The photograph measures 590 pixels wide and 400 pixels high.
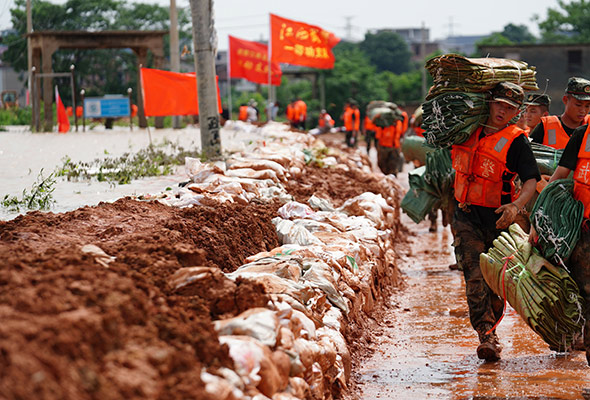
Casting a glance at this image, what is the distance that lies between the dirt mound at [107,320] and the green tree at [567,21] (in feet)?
173

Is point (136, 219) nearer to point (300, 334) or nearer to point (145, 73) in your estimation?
point (300, 334)

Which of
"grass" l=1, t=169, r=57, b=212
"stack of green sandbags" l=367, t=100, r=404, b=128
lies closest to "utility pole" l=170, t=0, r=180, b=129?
"stack of green sandbags" l=367, t=100, r=404, b=128

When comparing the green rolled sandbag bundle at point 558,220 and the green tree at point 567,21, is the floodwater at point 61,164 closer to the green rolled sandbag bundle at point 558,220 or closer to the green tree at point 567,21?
the green rolled sandbag bundle at point 558,220

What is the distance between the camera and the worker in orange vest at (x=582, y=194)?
4.80 m

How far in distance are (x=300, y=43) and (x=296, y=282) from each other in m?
20.0

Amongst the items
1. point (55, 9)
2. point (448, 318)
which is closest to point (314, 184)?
point (448, 318)

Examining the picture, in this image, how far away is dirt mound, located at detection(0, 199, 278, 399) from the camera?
257 cm

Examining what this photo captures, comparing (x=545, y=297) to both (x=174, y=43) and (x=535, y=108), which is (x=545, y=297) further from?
(x=174, y=43)

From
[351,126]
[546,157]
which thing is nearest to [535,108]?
[546,157]

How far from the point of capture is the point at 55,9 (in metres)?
44.7

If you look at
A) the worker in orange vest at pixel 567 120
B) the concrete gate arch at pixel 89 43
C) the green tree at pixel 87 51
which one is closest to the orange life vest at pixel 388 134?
the concrete gate arch at pixel 89 43

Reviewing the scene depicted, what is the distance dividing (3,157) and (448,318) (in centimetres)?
778

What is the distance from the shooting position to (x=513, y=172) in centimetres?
564

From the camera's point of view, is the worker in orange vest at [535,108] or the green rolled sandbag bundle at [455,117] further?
the worker in orange vest at [535,108]
